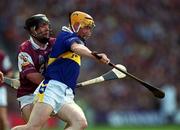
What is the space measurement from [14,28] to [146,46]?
3.82 m

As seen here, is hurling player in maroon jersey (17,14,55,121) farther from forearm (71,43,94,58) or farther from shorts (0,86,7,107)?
shorts (0,86,7,107)

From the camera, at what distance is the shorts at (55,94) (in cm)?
900

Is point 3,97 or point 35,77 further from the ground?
point 35,77

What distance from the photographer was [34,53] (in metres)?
9.62

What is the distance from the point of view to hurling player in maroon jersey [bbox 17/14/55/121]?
9562 mm

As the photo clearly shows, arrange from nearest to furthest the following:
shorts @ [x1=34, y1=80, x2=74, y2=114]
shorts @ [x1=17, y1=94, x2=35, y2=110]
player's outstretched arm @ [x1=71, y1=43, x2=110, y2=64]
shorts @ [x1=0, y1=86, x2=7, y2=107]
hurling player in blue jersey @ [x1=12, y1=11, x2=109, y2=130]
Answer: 1. player's outstretched arm @ [x1=71, y1=43, x2=110, y2=64]
2. hurling player in blue jersey @ [x1=12, y1=11, x2=109, y2=130]
3. shorts @ [x1=34, y1=80, x2=74, y2=114]
4. shorts @ [x1=17, y1=94, x2=35, y2=110]
5. shorts @ [x1=0, y1=86, x2=7, y2=107]

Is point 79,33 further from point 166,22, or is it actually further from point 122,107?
point 166,22

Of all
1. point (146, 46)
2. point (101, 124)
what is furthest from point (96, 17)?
point (101, 124)

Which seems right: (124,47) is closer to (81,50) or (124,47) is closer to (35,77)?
(35,77)

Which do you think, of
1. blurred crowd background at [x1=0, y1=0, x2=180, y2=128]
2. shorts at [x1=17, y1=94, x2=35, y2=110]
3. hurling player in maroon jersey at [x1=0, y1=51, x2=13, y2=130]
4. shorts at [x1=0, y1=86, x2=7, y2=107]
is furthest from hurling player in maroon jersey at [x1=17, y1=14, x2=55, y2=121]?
blurred crowd background at [x1=0, y1=0, x2=180, y2=128]

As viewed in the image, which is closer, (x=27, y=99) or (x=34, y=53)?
(x=34, y=53)

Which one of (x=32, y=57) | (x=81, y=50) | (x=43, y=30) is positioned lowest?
(x=32, y=57)

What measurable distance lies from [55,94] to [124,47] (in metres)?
11.4

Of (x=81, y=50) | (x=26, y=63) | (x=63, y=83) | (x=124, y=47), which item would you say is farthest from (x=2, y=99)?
(x=124, y=47)
